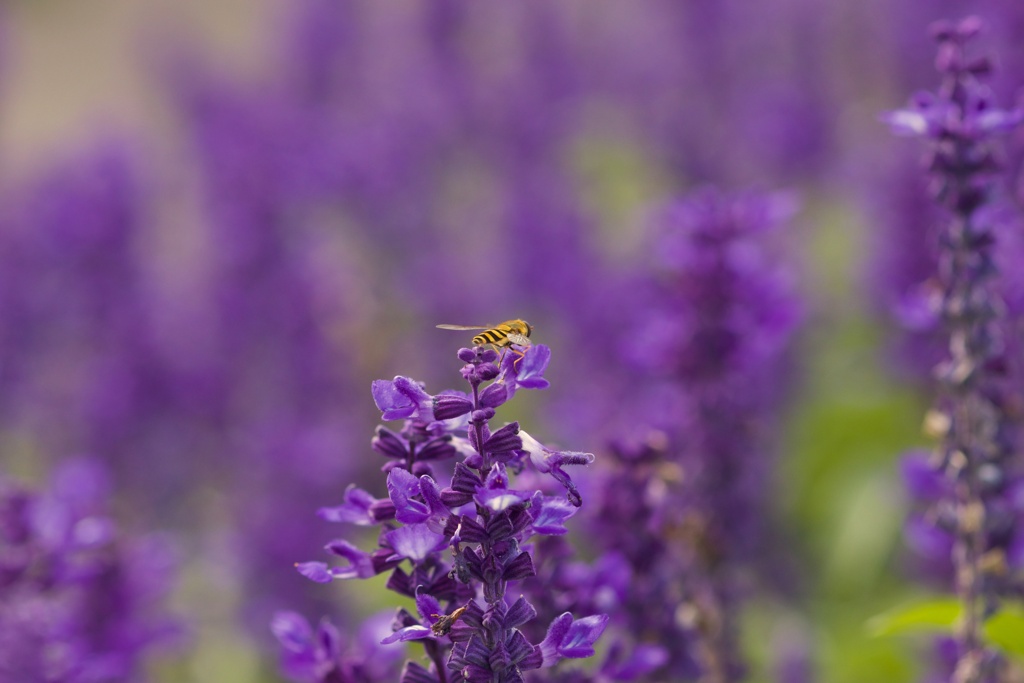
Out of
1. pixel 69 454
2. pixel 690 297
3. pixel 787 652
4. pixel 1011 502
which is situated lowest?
pixel 69 454

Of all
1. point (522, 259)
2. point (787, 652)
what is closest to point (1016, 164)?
point (787, 652)

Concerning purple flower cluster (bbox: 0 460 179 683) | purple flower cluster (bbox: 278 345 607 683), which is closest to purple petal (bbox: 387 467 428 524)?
purple flower cluster (bbox: 278 345 607 683)

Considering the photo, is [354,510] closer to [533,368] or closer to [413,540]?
[413,540]

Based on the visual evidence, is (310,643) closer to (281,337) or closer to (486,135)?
(281,337)

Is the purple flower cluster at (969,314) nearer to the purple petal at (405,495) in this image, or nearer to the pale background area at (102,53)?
the purple petal at (405,495)

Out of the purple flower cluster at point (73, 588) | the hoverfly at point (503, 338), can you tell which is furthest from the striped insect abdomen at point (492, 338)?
the purple flower cluster at point (73, 588)

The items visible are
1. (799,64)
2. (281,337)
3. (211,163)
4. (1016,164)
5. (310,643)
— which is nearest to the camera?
(310,643)
